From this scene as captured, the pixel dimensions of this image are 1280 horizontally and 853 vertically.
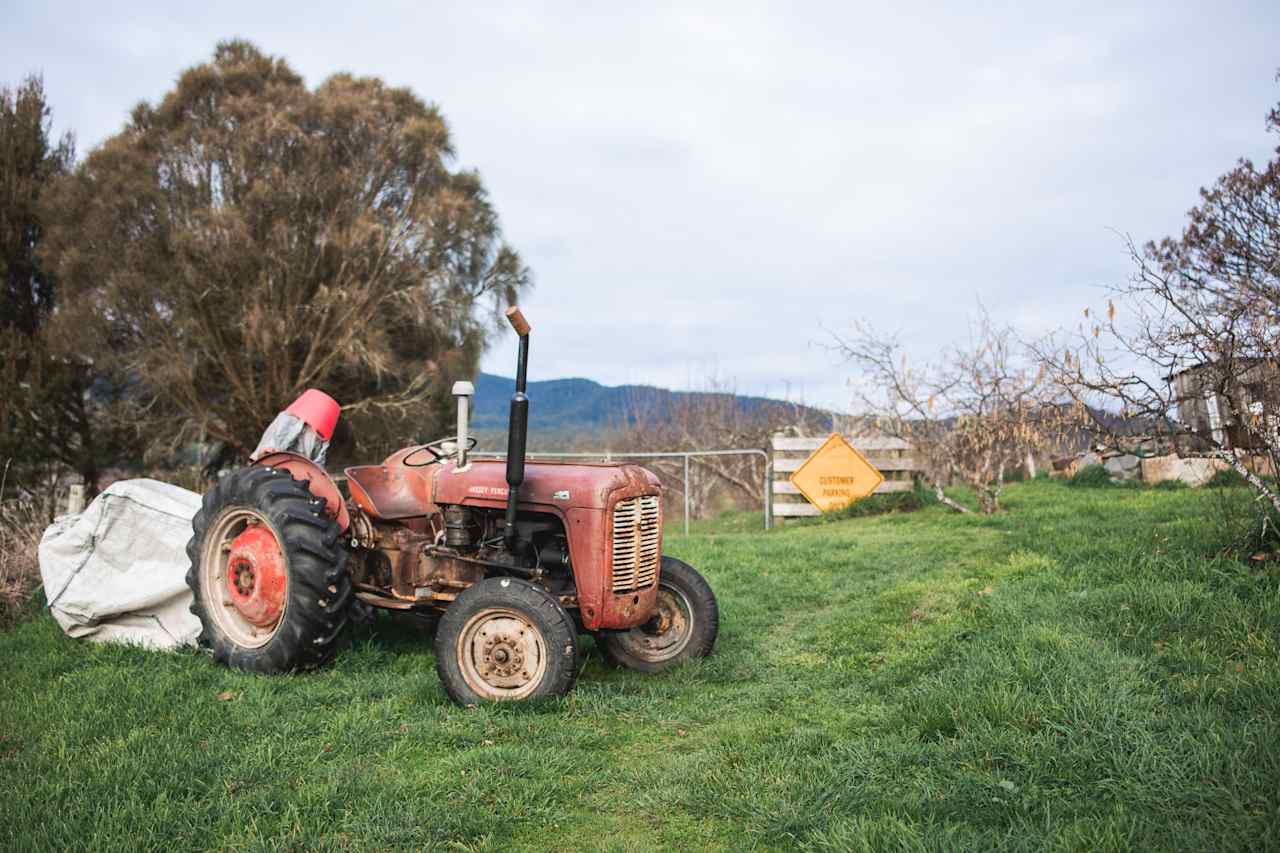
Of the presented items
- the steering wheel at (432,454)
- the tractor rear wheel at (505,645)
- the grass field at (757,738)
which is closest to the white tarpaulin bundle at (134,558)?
the grass field at (757,738)

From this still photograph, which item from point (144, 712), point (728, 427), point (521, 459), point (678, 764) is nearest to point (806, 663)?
point (678, 764)

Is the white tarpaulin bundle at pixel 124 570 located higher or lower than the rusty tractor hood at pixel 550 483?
lower

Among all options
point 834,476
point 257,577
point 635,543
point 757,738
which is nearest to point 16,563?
point 257,577

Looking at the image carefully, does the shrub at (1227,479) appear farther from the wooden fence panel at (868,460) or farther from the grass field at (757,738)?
the wooden fence panel at (868,460)

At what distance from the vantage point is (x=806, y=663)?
5336mm

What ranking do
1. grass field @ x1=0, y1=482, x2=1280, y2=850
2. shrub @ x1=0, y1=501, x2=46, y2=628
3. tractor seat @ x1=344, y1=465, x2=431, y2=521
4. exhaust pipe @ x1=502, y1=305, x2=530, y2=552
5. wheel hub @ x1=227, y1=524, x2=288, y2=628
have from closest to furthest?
grass field @ x1=0, y1=482, x2=1280, y2=850
exhaust pipe @ x1=502, y1=305, x2=530, y2=552
wheel hub @ x1=227, y1=524, x2=288, y2=628
tractor seat @ x1=344, y1=465, x2=431, y2=521
shrub @ x1=0, y1=501, x2=46, y2=628

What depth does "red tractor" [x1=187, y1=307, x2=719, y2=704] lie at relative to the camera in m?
4.49

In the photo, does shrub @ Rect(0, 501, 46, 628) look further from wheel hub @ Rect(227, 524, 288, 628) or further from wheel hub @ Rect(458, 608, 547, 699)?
wheel hub @ Rect(458, 608, 547, 699)

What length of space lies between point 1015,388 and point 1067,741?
358 inches

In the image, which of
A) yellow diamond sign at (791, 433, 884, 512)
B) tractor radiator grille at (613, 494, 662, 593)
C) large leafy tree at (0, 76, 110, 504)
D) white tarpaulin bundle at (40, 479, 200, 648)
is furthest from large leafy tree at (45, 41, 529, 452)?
tractor radiator grille at (613, 494, 662, 593)

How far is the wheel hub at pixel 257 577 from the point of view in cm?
521

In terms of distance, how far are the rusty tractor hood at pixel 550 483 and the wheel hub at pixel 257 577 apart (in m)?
1.04

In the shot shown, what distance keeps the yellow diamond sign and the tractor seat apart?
8738 millimetres

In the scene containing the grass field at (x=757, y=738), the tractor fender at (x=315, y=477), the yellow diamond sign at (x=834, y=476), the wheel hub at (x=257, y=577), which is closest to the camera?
the grass field at (x=757, y=738)
